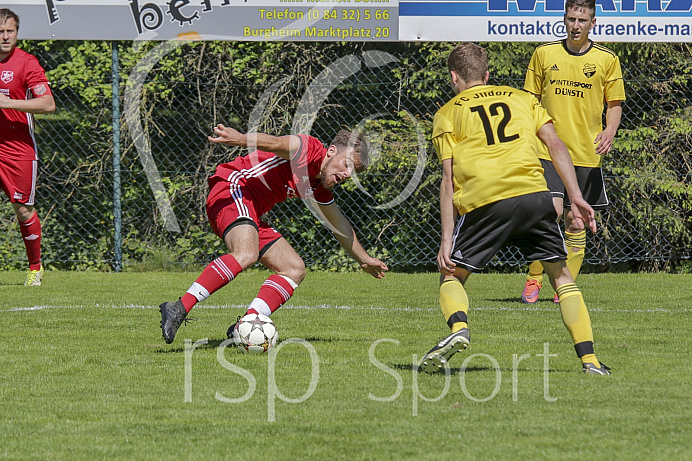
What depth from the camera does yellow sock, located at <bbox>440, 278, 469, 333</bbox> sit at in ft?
14.8

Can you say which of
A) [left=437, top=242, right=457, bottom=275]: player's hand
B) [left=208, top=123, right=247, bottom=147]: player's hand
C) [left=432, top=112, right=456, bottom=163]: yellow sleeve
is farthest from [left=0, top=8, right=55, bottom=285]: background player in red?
[left=437, top=242, right=457, bottom=275]: player's hand

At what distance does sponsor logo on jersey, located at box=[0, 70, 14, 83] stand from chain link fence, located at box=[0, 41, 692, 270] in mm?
1735

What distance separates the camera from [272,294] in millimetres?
5738

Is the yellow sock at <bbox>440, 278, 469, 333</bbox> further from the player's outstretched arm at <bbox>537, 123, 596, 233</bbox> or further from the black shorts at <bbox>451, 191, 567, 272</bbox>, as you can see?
the player's outstretched arm at <bbox>537, 123, 596, 233</bbox>

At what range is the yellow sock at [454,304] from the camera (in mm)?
4500

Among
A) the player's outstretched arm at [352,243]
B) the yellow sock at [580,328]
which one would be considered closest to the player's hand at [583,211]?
the yellow sock at [580,328]

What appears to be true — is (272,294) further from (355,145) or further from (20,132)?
(20,132)

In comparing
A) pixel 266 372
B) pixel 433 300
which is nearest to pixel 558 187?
pixel 433 300

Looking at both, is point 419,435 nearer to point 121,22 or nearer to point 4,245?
point 121,22

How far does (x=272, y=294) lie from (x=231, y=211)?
0.58m

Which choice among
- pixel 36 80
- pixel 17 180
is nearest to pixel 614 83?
pixel 36 80

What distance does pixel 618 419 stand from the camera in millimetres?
3504

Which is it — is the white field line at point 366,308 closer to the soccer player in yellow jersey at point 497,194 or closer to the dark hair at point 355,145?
the dark hair at point 355,145

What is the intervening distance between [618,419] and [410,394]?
36.2 inches
